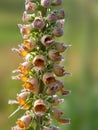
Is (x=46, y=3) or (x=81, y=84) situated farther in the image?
(x=81, y=84)

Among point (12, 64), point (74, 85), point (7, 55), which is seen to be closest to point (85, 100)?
point (74, 85)

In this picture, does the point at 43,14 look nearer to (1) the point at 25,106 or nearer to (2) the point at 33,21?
(2) the point at 33,21

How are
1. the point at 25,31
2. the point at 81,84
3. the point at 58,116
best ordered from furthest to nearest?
1. the point at 81,84
2. the point at 58,116
3. the point at 25,31

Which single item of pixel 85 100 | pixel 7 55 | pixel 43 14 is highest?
pixel 7 55

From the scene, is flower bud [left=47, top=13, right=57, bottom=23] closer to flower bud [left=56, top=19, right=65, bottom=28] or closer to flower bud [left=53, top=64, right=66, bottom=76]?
flower bud [left=56, top=19, right=65, bottom=28]

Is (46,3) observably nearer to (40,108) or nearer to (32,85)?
(32,85)

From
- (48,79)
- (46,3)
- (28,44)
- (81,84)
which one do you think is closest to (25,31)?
(28,44)

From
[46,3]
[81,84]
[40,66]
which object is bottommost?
[40,66]
